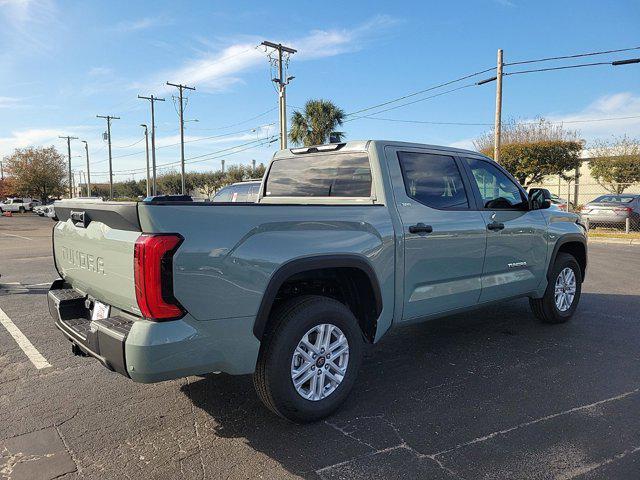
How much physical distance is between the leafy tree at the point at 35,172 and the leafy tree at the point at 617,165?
5833cm

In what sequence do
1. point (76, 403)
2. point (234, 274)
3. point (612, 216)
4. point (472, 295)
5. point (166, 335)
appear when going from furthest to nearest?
point (612, 216)
point (472, 295)
point (76, 403)
point (234, 274)
point (166, 335)

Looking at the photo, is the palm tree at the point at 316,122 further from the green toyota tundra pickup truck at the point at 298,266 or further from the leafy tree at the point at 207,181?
the leafy tree at the point at 207,181

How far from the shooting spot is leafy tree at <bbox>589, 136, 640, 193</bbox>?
3075cm

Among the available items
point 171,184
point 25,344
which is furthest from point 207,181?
point 25,344

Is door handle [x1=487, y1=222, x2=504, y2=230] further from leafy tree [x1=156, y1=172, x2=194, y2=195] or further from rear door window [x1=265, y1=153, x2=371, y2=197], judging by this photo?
leafy tree [x1=156, y1=172, x2=194, y2=195]

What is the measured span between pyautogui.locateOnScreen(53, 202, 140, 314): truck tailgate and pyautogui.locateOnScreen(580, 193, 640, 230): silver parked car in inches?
704

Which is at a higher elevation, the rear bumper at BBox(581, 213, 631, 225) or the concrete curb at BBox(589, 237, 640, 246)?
the rear bumper at BBox(581, 213, 631, 225)

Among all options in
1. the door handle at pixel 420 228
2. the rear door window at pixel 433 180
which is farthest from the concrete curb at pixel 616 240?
the door handle at pixel 420 228

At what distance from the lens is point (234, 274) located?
110 inches

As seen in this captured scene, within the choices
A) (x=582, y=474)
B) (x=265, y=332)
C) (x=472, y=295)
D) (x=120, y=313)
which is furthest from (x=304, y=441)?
(x=472, y=295)

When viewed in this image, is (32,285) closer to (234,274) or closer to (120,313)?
(120,313)

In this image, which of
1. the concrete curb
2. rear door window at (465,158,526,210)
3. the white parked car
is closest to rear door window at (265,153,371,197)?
rear door window at (465,158,526,210)

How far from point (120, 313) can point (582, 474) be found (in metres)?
2.70

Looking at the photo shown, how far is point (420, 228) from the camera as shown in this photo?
3830mm
